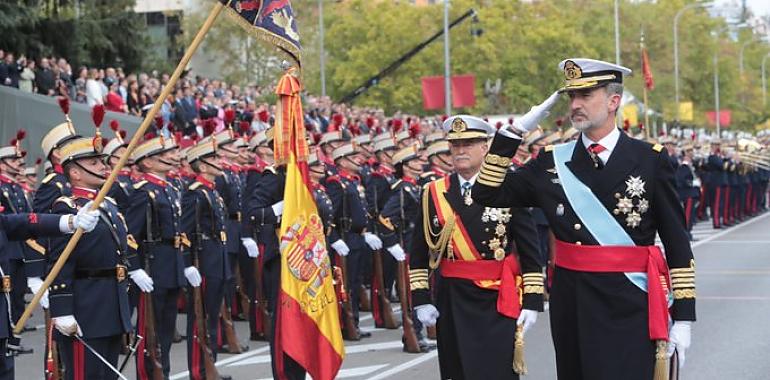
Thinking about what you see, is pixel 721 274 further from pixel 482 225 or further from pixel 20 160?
pixel 482 225

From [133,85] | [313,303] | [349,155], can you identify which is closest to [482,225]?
[313,303]

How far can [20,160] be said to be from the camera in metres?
16.3

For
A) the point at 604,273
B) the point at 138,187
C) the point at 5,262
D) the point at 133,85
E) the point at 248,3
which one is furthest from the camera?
the point at 133,85

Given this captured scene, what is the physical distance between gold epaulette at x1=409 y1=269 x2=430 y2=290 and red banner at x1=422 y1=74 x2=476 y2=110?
33.4 metres

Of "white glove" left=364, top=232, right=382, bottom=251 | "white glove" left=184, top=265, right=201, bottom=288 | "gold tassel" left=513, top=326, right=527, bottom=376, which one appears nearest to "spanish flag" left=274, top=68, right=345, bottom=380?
"gold tassel" left=513, top=326, right=527, bottom=376

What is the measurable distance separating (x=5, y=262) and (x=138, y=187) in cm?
310

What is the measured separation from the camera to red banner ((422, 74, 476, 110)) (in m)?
41.8

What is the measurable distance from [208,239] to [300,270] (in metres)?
3.12

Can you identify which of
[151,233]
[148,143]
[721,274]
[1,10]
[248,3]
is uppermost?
[1,10]

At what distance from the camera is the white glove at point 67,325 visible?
8734mm

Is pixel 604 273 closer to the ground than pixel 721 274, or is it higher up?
higher up

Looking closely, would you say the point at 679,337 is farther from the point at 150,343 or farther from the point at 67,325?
the point at 150,343

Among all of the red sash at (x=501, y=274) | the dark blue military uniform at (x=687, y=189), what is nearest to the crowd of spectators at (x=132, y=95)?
the dark blue military uniform at (x=687, y=189)

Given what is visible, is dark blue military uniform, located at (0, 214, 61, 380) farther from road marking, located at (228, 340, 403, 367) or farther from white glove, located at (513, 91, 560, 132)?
road marking, located at (228, 340, 403, 367)
